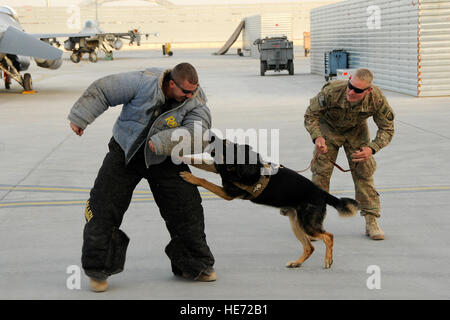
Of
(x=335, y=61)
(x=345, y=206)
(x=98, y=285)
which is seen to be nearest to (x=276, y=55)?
(x=335, y=61)

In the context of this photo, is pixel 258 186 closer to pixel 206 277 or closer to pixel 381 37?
pixel 206 277

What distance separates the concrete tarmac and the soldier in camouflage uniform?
451mm

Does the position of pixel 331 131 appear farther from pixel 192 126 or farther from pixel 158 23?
pixel 158 23

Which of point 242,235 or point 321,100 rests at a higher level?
point 321,100

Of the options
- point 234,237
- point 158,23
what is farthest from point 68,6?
point 234,237

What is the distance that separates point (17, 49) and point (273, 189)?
19564 mm

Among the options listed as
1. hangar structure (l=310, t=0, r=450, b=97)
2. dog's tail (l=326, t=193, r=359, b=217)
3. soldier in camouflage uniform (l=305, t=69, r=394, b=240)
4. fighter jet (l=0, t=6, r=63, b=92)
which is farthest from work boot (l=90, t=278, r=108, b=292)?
fighter jet (l=0, t=6, r=63, b=92)

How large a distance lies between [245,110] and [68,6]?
95.9m

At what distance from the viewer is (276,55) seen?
109 ft

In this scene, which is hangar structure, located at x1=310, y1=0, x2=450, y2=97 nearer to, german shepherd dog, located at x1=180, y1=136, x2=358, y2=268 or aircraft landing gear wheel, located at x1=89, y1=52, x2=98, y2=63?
german shepherd dog, located at x1=180, y1=136, x2=358, y2=268

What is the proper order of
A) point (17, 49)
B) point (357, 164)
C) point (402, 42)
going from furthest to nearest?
point (17, 49), point (402, 42), point (357, 164)

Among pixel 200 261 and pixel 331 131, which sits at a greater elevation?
pixel 331 131

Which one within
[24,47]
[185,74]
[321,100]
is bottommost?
[321,100]
